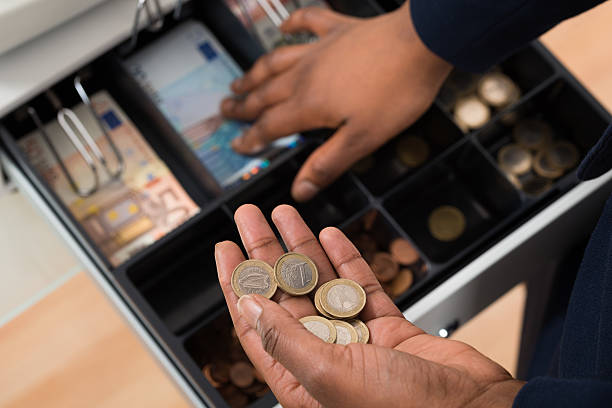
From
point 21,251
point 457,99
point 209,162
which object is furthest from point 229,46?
point 21,251

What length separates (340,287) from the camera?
3.36ft

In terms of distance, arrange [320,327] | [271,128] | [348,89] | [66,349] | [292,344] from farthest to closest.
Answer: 1. [66,349]
2. [271,128]
3. [348,89]
4. [320,327]
5. [292,344]

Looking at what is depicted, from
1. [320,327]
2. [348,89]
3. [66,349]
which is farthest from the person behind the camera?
[66,349]

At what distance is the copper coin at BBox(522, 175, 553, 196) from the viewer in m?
1.58

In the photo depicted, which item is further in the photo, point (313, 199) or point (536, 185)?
point (536, 185)

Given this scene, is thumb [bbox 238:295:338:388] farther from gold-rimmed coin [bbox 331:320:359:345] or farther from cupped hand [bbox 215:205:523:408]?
gold-rimmed coin [bbox 331:320:359:345]

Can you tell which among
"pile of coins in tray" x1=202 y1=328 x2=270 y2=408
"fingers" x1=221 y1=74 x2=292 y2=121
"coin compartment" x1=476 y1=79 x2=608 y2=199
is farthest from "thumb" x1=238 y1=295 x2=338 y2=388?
"coin compartment" x1=476 y1=79 x2=608 y2=199

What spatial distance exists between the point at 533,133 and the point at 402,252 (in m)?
0.51

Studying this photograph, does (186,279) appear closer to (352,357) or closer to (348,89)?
(348,89)

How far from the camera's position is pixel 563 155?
158cm

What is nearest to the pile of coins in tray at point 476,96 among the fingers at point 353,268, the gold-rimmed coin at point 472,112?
the gold-rimmed coin at point 472,112

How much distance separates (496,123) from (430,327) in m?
0.57

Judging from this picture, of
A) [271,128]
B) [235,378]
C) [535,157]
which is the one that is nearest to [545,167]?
[535,157]

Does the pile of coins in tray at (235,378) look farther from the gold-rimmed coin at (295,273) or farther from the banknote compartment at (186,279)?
the gold-rimmed coin at (295,273)
